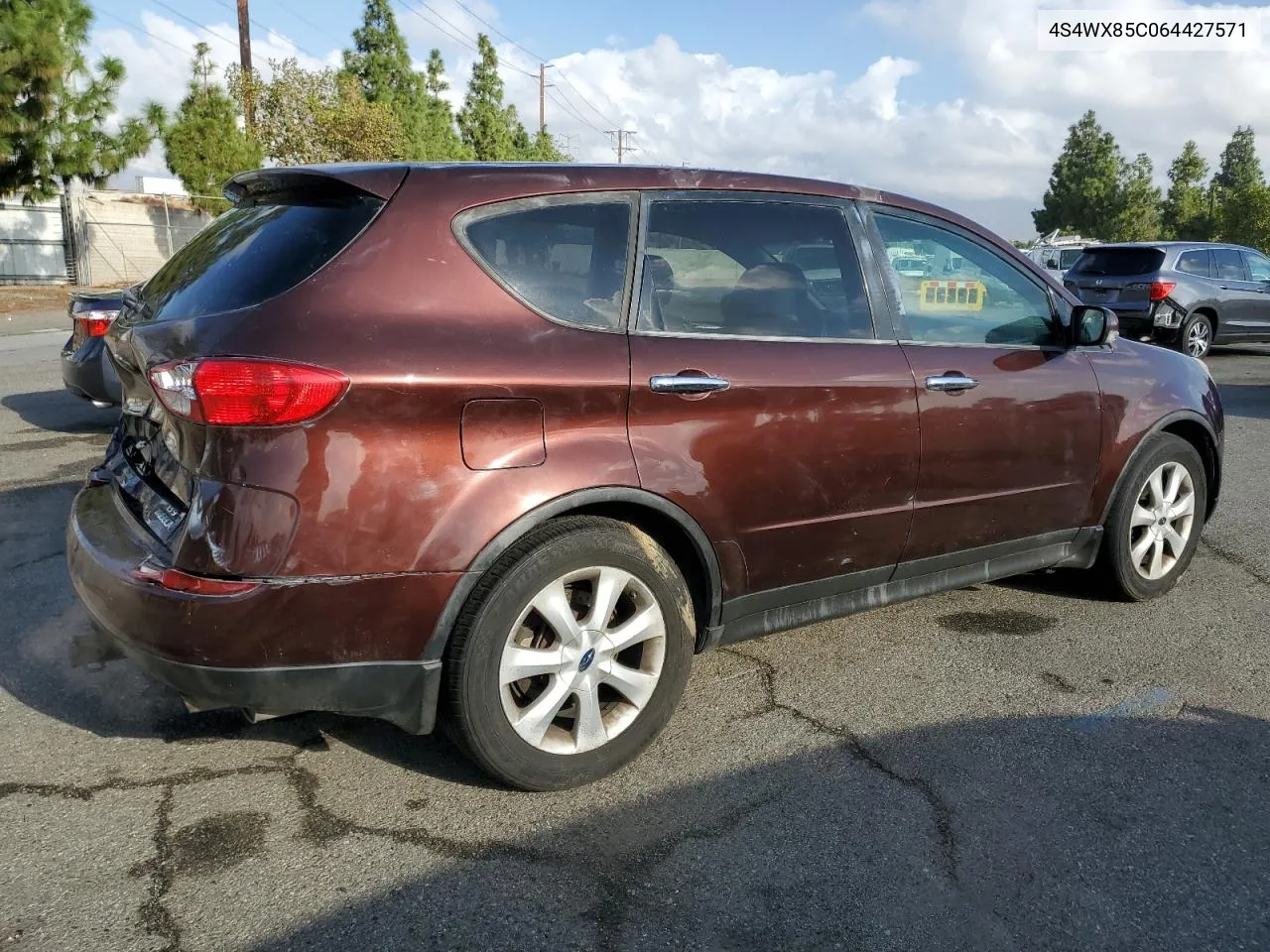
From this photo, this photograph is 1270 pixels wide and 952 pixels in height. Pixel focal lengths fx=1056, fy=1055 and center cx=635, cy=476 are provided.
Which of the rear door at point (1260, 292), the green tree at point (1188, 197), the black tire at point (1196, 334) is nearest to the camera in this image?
the black tire at point (1196, 334)

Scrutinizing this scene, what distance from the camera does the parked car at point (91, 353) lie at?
721 cm

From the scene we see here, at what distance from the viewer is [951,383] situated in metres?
3.81

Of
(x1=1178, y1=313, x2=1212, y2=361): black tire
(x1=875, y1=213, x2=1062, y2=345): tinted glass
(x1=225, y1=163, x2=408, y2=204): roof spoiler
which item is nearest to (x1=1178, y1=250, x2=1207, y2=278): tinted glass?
(x1=1178, y1=313, x2=1212, y2=361): black tire

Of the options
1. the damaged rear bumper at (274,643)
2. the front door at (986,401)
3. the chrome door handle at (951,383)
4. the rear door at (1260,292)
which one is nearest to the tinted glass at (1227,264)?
the rear door at (1260,292)

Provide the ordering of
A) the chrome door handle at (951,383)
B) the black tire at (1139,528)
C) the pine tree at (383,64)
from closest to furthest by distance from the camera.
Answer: the chrome door handle at (951,383)
the black tire at (1139,528)
the pine tree at (383,64)

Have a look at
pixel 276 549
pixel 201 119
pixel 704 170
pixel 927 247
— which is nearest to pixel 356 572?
pixel 276 549

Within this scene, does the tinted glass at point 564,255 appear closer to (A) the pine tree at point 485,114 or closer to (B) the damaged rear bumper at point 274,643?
(B) the damaged rear bumper at point 274,643

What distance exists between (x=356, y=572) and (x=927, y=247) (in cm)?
254

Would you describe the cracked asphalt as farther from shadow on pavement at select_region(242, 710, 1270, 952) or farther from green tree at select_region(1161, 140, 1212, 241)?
green tree at select_region(1161, 140, 1212, 241)

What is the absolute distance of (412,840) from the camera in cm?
279

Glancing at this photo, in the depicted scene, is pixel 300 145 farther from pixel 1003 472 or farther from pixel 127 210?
pixel 1003 472

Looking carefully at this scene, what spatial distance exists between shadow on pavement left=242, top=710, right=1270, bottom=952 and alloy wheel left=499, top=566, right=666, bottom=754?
0.23 metres

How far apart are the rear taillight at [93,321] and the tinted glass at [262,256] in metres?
4.59

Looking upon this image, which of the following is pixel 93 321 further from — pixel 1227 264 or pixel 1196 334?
pixel 1227 264
